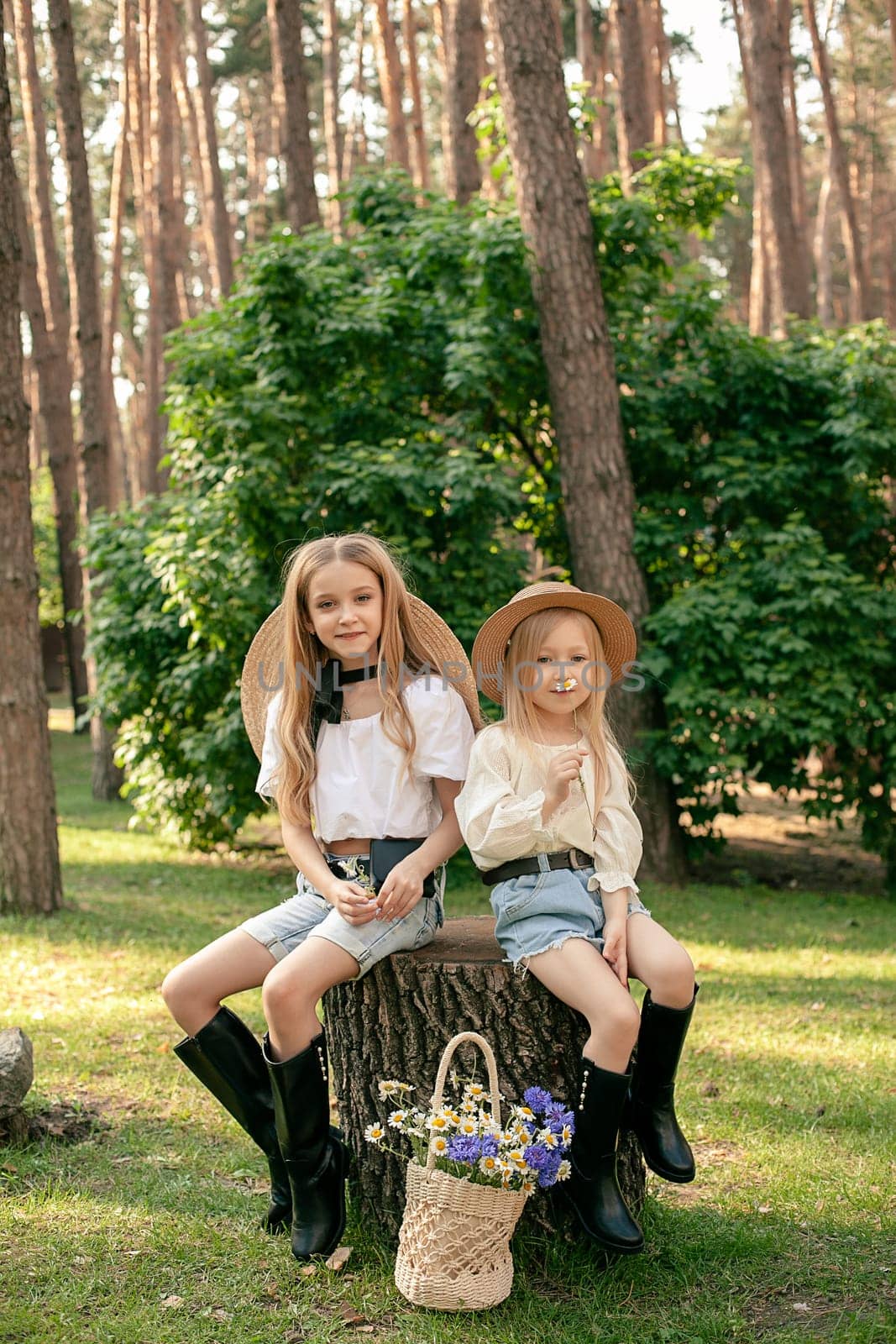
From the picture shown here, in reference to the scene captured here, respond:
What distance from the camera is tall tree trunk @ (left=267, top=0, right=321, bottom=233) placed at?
39.0 ft

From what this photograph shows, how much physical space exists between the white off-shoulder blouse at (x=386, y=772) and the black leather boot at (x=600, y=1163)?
2.64ft

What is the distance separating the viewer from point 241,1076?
11.0 feet

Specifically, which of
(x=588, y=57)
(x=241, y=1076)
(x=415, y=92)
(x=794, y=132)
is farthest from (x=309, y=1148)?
(x=794, y=132)

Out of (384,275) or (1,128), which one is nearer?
(1,128)

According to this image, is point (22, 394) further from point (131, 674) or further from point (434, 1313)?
point (434, 1313)

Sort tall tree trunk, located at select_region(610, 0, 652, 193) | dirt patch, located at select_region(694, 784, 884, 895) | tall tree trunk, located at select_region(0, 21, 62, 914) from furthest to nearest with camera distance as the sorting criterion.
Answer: tall tree trunk, located at select_region(610, 0, 652, 193) → dirt patch, located at select_region(694, 784, 884, 895) → tall tree trunk, located at select_region(0, 21, 62, 914)

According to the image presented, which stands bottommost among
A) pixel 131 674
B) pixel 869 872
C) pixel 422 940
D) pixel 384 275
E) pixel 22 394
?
pixel 869 872

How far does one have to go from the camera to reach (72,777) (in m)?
16.2

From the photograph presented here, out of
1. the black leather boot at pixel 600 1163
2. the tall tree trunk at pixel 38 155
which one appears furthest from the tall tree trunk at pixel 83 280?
the black leather boot at pixel 600 1163

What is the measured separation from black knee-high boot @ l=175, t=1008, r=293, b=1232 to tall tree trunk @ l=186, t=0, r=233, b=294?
16916 mm

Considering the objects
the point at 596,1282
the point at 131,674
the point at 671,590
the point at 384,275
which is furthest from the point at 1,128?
the point at 596,1282

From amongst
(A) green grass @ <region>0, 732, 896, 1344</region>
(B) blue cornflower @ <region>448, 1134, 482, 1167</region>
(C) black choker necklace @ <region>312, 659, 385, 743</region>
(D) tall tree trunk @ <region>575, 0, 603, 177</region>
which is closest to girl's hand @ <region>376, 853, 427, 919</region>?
(C) black choker necklace @ <region>312, 659, 385, 743</region>

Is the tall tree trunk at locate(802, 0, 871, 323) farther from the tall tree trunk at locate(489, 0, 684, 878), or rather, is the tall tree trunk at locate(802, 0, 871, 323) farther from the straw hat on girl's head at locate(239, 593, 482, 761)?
the straw hat on girl's head at locate(239, 593, 482, 761)

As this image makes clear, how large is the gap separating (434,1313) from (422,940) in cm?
91
